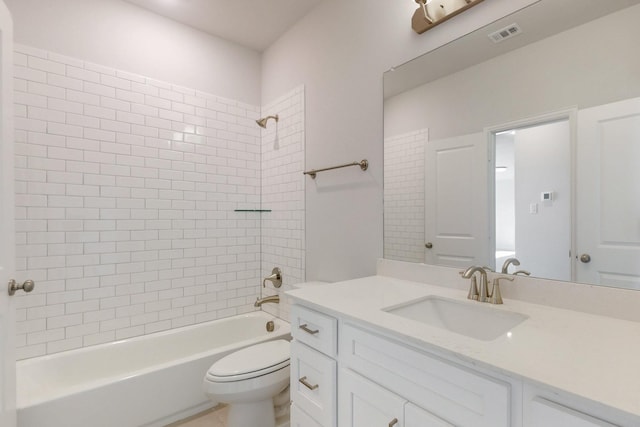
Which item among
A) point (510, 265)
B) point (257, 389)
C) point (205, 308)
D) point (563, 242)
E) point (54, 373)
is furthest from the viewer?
point (205, 308)

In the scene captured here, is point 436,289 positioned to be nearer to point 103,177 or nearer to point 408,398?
point 408,398

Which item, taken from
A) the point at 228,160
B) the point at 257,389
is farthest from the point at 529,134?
the point at 228,160

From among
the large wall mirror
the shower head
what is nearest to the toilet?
the large wall mirror

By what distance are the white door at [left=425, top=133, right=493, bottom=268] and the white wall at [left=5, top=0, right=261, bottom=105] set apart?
1.92 meters

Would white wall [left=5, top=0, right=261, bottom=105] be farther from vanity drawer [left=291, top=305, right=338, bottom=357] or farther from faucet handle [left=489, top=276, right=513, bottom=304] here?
faucet handle [left=489, top=276, right=513, bottom=304]

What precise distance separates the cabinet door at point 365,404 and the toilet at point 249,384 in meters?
0.66

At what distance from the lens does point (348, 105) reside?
6.29ft

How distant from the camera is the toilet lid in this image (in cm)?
158

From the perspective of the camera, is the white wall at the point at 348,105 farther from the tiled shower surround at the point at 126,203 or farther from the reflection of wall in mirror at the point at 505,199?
the reflection of wall in mirror at the point at 505,199

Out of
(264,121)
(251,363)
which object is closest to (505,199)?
(251,363)

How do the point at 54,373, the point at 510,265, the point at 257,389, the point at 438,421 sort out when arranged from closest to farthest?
the point at 438,421, the point at 510,265, the point at 257,389, the point at 54,373

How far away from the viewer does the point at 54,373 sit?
5.94 ft

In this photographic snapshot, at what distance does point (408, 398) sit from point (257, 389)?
3.33ft

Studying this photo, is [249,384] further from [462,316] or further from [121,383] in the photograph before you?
[462,316]
